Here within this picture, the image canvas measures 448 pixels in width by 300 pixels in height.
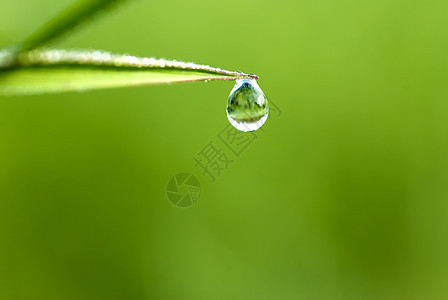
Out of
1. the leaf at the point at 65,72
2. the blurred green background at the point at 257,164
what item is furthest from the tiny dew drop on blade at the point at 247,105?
the blurred green background at the point at 257,164

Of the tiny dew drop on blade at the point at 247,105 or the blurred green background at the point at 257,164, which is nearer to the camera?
the tiny dew drop on blade at the point at 247,105

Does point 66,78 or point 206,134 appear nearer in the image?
point 66,78

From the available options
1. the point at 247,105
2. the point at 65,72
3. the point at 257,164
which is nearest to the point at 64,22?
the point at 65,72

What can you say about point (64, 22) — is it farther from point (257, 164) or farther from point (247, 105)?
point (257, 164)

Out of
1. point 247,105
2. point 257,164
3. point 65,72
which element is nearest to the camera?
point 65,72

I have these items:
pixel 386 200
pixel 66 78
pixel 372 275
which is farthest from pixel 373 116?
pixel 66 78

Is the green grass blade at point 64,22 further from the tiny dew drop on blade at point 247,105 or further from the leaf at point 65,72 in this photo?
the tiny dew drop on blade at point 247,105

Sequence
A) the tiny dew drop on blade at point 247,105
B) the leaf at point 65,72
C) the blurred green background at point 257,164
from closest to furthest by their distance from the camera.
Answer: the leaf at point 65,72 < the tiny dew drop on blade at point 247,105 < the blurred green background at point 257,164

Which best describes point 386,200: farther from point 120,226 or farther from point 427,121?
point 120,226
